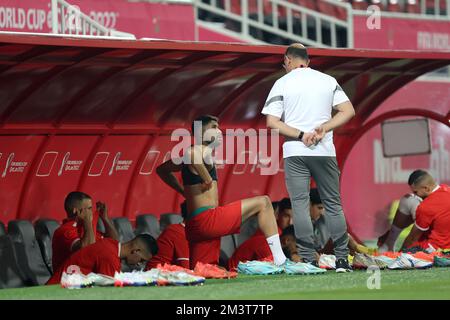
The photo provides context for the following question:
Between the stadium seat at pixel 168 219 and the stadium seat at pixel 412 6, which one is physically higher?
the stadium seat at pixel 412 6

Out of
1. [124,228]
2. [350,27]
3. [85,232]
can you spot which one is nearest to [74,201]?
[85,232]

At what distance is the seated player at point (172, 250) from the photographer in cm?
1384

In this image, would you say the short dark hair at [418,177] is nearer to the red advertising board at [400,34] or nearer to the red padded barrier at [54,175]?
the red padded barrier at [54,175]

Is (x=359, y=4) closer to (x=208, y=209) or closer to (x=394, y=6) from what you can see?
(x=394, y=6)

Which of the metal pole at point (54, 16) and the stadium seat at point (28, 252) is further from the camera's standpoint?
the metal pole at point (54, 16)

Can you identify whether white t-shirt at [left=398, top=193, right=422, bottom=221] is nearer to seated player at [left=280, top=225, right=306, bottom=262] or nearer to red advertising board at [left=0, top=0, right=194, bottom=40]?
seated player at [left=280, top=225, right=306, bottom=262]

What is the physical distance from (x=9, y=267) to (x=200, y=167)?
6.96 feet

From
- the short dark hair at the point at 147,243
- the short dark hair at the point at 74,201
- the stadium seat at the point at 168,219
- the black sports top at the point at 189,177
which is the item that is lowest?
the stadium seat at the point at 168,219

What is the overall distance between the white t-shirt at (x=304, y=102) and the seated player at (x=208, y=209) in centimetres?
76

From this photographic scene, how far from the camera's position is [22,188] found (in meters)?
14.8

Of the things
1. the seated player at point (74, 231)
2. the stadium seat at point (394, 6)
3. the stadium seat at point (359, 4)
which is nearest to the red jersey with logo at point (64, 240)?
the seated player at point (74, 231)

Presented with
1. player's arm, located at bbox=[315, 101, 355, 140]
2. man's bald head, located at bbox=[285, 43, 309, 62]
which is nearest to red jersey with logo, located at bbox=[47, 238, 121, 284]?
player's arm, located at bbox=[315, 101, 355, 140]

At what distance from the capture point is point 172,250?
13.9 m
